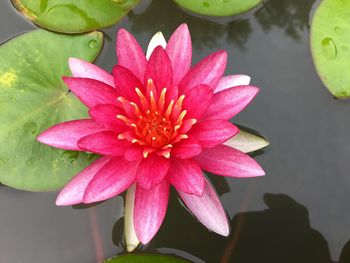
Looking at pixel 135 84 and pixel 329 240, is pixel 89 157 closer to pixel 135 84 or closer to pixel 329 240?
pixel 135 84

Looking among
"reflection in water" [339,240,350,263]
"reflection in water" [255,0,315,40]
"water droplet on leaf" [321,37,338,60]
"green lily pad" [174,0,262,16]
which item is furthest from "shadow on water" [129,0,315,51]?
"reflection in water" [339,240,350,263]

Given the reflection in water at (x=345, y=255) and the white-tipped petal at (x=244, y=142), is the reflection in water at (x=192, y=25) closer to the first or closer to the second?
the white-tipped petal at (x=244, y=142)

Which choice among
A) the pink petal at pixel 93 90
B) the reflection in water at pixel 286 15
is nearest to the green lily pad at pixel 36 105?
the pink petal at pixel 93 90

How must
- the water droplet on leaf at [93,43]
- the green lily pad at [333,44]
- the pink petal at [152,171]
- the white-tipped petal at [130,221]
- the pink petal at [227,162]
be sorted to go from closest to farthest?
1. the pink petal at [152,171]
2. the pink petal at [227,162]
3. the white-tipped petal at [130,221]
4. the green lily pad at [333,44]
5. the water droplet on leaf at [93,43]

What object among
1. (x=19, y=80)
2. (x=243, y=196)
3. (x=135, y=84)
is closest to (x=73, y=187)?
(x=135, y=84)

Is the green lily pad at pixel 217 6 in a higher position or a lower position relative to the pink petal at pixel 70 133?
higher

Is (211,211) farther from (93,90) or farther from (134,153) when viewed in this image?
(93,90)

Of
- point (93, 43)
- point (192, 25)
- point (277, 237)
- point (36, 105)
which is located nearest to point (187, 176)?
point (277, 237)

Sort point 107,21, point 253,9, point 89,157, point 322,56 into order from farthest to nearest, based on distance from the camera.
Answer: point 253,9 < point 107,21 < point 322,56 < point 89,157
